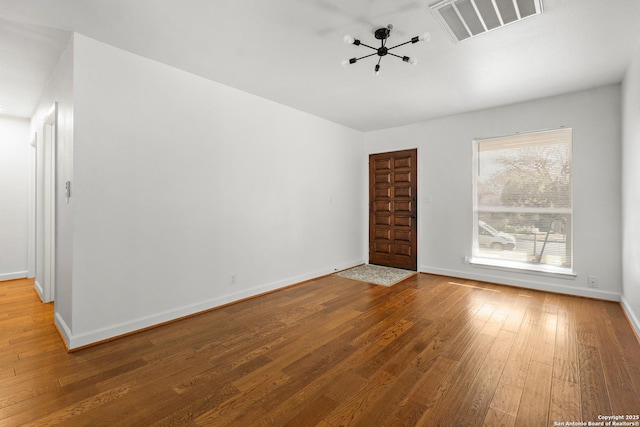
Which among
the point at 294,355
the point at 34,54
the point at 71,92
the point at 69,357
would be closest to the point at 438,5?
the point at 294,355

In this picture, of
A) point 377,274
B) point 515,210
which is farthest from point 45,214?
point 515,210

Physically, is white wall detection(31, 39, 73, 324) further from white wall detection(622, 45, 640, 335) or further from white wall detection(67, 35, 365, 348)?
white wall detection(622, 45, 640, 335)

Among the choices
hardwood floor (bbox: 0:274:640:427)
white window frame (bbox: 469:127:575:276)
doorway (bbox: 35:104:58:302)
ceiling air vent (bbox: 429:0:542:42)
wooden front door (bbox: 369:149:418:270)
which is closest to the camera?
hardwood floor (bbox: 0:274:640:427)

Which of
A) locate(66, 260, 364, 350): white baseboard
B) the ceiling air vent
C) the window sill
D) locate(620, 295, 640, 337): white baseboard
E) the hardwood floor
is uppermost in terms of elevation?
the ceiling air vent

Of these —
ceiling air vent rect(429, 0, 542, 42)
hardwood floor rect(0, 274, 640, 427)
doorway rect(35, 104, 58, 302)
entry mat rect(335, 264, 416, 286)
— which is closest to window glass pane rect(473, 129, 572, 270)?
hardwood floor rect(0, 274, 640, 427)

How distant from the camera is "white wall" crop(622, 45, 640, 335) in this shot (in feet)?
8.91

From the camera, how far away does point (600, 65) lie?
3057 millimetres

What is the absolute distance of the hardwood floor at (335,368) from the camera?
1.72 m

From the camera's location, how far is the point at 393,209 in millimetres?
5590

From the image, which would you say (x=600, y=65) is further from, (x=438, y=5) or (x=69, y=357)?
(x=69, y=357)

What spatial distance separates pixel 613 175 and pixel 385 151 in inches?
127

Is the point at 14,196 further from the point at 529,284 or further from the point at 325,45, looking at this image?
the point at 529,284

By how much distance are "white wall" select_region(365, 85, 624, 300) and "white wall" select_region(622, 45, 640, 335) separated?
0.21m

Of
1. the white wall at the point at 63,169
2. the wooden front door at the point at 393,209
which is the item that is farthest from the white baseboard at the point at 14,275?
the wooden front door at the point at 393,209
